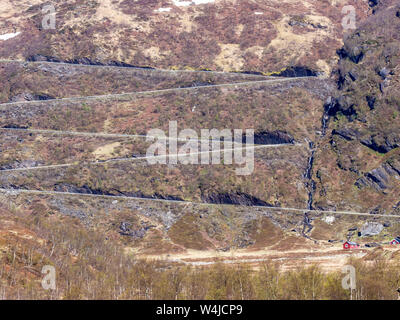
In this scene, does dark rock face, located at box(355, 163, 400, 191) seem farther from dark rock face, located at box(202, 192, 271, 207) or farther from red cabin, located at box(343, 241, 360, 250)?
dark rock face, located at box(202, 192, 271, 207)

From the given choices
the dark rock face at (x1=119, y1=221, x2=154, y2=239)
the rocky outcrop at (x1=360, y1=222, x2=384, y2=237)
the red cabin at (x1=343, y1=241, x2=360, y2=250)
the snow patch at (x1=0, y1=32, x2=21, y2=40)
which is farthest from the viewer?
the snow patch at (x1=0, y1=32, x2=21, y2=40)

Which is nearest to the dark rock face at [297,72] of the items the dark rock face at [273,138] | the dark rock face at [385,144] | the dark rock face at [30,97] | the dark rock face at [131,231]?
the dark rock face at [273,138]

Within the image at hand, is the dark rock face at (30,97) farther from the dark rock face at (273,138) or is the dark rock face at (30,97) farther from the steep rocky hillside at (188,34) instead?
the dark rock face at (273,138)

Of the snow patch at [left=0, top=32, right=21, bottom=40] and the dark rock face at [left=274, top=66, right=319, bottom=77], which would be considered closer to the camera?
the dark rock face at [left=274, top=66, right=319, bottom=77]

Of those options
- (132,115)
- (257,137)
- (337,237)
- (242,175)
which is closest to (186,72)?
(132,115)

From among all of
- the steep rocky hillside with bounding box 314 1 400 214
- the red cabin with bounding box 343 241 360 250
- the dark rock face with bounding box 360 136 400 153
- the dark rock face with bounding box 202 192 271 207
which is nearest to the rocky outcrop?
the red cabin with bounding box 343 241 360 250

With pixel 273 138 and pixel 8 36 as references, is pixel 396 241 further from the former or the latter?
pixel 8 36
